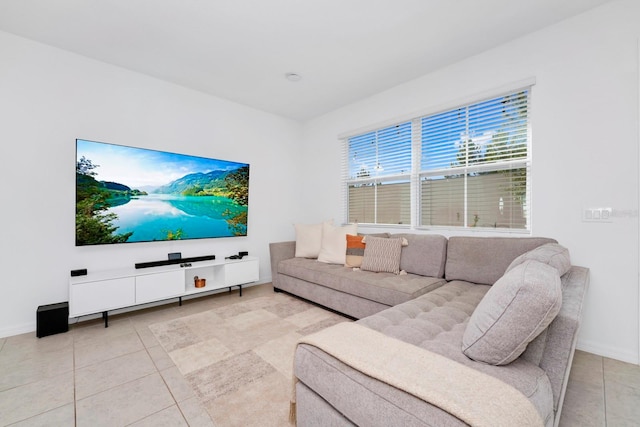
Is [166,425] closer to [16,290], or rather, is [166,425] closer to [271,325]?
[271,325]

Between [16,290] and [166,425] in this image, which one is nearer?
[166,425]

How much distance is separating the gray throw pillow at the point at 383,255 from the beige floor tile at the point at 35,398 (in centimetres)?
250

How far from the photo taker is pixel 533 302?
0.93 meters

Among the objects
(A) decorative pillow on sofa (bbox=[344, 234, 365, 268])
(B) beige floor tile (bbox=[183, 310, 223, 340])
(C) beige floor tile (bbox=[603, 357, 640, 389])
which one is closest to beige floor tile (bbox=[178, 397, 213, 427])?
(B) beige floor tile (bbox=[183, 310, 223, 340])

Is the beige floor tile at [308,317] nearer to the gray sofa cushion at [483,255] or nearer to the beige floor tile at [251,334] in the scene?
the beige floor tile at [251,334]

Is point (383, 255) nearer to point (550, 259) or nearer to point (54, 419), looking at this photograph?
point (550, 259)

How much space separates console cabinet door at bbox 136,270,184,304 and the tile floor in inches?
16.0

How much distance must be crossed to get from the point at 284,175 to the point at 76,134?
→ 2.59 metres

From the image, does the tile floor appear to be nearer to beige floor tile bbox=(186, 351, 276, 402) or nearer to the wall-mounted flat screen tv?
beige floor tile bbox=(186, 351, 276, 402)

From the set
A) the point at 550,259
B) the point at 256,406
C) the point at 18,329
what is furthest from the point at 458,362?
the point at 18,329

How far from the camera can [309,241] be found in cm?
378

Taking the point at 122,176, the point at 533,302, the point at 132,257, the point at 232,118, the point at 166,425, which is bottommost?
the point at 166,425

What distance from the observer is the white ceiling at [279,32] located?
7.02ft

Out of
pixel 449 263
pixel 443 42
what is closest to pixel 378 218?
pixel 449 263
